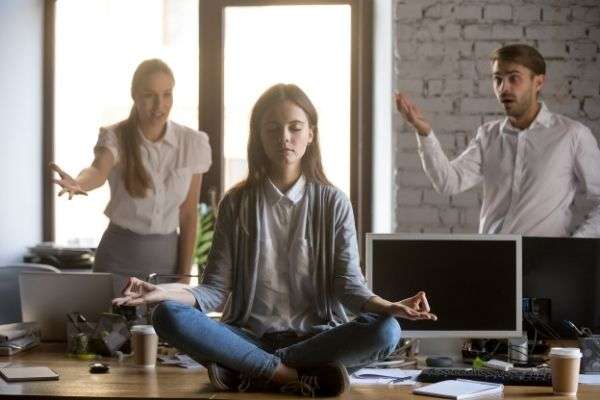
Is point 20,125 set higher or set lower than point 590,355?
higher

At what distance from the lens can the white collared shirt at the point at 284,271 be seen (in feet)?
8.82

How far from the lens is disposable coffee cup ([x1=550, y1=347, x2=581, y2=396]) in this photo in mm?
2283

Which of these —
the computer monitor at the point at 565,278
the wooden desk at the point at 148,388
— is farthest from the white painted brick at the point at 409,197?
the wooden desk at the point at 148,388

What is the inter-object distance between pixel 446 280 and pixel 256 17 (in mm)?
2771

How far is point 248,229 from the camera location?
9.14 ft

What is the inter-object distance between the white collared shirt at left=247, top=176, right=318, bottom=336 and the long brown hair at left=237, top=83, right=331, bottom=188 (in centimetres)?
7

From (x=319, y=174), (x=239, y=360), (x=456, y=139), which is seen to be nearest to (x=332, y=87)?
(x=456, y=139)

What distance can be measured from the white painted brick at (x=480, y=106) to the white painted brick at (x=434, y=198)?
39cm

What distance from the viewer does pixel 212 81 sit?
17.0 ft

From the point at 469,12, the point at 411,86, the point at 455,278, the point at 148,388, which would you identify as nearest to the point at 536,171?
the point at 411,86

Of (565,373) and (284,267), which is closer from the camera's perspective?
(565,373)

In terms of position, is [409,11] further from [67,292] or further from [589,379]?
[589,379]

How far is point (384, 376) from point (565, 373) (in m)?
0.46

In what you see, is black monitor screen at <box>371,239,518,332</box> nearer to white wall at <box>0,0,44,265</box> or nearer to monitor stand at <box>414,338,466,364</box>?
monitor stand at <box>414,338,466,364</box>
